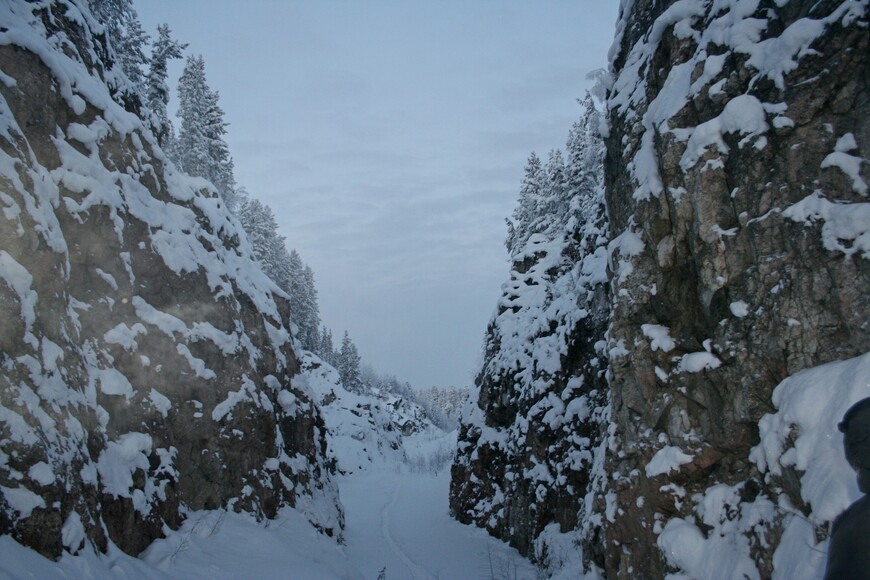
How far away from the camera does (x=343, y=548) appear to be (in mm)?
15117

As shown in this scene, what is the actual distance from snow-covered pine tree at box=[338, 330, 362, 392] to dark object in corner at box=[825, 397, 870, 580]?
238 ft

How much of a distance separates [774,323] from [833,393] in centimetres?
138

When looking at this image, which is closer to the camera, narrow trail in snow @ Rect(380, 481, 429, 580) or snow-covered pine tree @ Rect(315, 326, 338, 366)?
narrow trail in snow @ Rect(380, 481, 429, 580)

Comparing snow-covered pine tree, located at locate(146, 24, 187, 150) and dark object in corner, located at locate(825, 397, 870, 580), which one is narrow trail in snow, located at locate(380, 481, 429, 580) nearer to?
dark object in corner, located at locate(825, 397, 870, 580)

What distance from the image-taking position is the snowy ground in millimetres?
6699

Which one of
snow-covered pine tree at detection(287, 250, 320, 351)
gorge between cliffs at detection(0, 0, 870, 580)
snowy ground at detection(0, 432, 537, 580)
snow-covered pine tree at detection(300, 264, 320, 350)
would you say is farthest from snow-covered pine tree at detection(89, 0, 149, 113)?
snow-covered pine tree at detection(300, 264, 320, 350)

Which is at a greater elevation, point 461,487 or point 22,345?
point 22,345

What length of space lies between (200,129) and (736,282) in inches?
1338

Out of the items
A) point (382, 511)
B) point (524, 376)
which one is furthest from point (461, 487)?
point (524, 376)

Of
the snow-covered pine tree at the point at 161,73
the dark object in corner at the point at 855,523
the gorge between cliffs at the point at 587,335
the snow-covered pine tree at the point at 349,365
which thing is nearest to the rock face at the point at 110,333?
the gorge between cliffs at the point at 587,335

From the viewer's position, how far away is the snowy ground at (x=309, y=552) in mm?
6699

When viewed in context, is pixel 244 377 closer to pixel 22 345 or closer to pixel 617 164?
pixel 22 345

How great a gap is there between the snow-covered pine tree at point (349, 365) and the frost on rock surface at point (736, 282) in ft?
217

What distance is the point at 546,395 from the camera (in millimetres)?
18250
